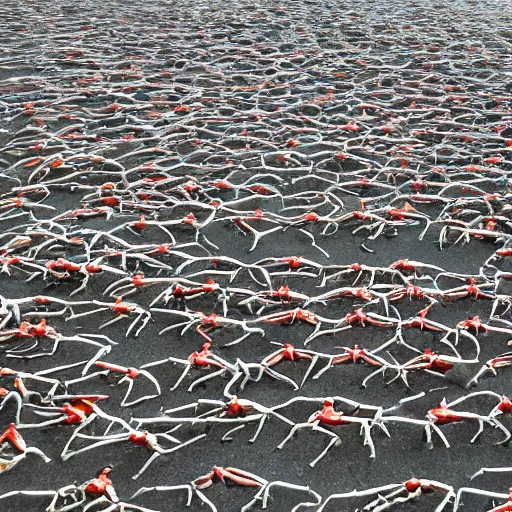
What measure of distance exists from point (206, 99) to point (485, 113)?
2240 millimetres

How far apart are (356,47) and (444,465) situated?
5618mm

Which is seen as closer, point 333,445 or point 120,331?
point 333,445

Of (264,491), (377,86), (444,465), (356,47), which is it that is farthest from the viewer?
(356,47)

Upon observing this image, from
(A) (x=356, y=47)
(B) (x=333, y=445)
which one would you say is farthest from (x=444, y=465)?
(A) (x=356, y=47)

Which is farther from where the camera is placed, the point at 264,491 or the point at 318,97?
the point at 318,97

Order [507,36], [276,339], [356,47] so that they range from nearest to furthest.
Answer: [276,339] < [356,47] < [507,36]

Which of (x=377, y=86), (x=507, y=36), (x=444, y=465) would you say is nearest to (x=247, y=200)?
(x=444, y=465)

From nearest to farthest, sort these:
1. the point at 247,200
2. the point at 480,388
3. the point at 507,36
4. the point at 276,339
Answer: the point at 480,388 → the point at 276,339 → the point at 247,200 → the point at 507,36

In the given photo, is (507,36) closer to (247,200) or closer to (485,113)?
(485,113)

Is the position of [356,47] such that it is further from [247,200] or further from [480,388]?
[480,388]

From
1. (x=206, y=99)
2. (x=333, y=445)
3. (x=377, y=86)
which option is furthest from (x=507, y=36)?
(x=333, y=445)

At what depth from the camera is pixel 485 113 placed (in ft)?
15.9

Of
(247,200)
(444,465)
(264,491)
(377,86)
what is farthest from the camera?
(377,86)

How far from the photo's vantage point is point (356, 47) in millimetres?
6723
